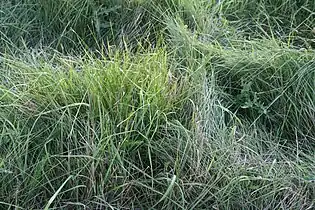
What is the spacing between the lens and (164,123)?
2221 millimetres

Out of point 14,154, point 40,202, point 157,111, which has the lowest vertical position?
point 40,202

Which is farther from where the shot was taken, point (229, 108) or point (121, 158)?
point (229, 108)

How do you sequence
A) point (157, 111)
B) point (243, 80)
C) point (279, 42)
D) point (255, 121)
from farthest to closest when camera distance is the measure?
point (279, 42) → point (243, 80) → point (255, 121) → point (157, 111)

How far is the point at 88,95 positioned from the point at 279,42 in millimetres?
1128

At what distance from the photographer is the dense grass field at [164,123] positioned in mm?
2041

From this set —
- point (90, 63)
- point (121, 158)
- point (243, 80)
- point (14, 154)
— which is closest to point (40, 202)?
point (14, 154)

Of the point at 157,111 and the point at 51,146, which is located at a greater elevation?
the point at 157,111

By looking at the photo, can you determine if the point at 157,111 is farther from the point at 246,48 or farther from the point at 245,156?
the point at 246,48

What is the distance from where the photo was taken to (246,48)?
2748 millimetres

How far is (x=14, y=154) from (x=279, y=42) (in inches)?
59.0

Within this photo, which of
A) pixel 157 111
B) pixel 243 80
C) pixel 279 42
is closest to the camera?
pixel 157 111

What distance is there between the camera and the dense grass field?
6.70 feet

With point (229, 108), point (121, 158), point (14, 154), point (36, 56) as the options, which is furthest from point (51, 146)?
point (229, 108)

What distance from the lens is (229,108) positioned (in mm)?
2465
